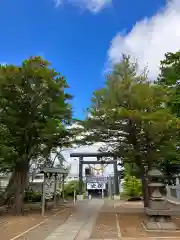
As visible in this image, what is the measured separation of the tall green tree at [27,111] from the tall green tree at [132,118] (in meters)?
2.16

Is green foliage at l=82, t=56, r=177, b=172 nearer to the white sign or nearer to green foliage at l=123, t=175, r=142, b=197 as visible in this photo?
green foliage at l=123, t=175, r=142, b=197

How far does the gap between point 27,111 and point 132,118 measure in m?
5.69

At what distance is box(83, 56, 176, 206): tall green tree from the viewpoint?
425 inches

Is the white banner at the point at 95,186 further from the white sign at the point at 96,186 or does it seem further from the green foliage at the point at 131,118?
the green foliage at the point at 131,118

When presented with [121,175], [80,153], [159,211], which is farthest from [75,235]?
[121,175]

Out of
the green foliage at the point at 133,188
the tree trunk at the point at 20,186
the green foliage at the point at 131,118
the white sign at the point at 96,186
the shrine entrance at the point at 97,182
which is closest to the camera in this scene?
the green foliage at the point at 131,118

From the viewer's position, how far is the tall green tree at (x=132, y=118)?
35.4 feet

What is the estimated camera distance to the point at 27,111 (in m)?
13.4

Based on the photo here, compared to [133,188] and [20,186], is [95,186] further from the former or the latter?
[20,186]

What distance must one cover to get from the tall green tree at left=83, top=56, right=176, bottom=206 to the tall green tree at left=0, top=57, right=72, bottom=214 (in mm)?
2158

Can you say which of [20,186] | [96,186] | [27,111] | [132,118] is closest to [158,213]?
[132,118]

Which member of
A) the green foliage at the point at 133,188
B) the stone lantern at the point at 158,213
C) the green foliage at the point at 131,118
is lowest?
the stone lantern at the point at 158,213

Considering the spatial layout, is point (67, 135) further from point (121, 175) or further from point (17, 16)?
point (121, 175)

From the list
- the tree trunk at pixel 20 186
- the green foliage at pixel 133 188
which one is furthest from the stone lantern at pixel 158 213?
the green foliage at pixel 133 188
